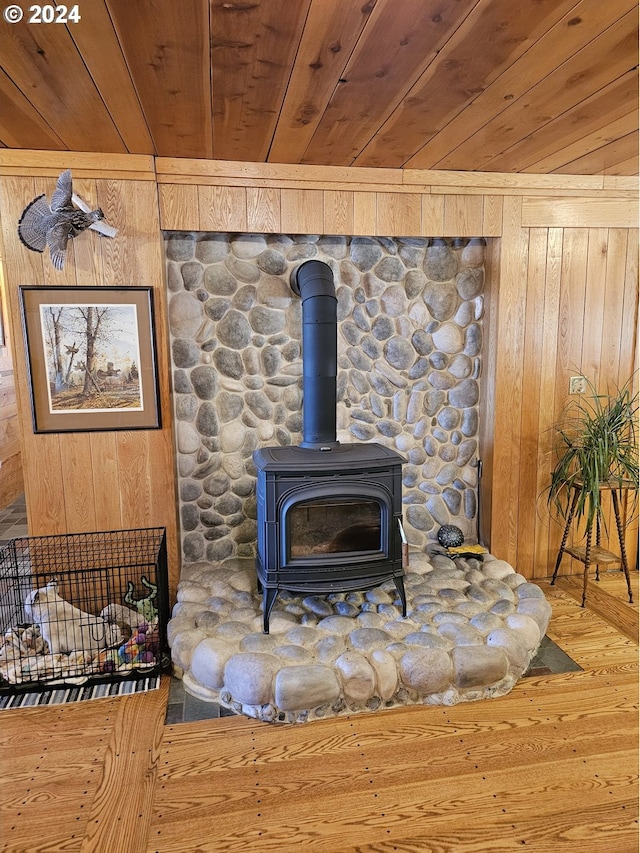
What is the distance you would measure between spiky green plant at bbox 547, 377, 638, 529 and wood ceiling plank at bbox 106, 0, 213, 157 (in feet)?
8.14

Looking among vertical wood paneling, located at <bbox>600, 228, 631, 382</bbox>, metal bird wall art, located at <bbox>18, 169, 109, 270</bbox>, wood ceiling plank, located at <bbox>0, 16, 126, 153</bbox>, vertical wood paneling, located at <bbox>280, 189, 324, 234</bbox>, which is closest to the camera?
wood ceiling plank, located at <bbox>0, 16, 126, 153</bbox>

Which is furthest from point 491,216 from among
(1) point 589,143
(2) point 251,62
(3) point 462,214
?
(2) point 251,62

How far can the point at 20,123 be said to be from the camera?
7.14ft

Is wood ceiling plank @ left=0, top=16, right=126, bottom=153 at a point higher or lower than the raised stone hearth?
higher

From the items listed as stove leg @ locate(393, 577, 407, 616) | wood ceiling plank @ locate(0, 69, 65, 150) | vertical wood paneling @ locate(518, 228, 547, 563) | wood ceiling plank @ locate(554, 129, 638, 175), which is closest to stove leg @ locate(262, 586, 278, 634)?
stove leg @ locate(393, 577, 407, 616)

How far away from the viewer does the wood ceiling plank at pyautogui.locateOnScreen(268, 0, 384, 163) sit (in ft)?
4.81

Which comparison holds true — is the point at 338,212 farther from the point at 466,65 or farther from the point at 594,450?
the point at 594,450

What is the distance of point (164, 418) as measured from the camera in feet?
9.16

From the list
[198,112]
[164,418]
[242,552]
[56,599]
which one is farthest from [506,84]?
[56,599]

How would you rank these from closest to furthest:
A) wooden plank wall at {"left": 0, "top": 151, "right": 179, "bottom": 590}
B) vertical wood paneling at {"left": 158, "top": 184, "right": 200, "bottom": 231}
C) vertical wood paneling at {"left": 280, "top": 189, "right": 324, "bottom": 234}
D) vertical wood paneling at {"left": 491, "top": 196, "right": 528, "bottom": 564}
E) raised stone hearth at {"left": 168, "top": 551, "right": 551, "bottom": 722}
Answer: raised stone hearth at {"left": 168, "top": 551, "right": 551, "bottom": 722} < wooden plank wall at {"left": 0, "top": 151, "right": 179, "bottom": 590} < vertical wood paneling at {"left": 158, "top": 184, "right": 200, "bottom": 231} < vertical wood paneling at {"left": 280, "top": 189, "right": 324, "bottom": 234} < vertical wood paneling at {"left": 491, "top": 196, "right": 528, "bottom": 564}

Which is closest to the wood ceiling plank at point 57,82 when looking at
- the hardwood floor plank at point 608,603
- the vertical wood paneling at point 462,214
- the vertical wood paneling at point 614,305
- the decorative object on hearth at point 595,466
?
the vertical wood paneling at point 462,214

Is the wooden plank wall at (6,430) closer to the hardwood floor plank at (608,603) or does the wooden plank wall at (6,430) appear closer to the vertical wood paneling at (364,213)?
the vertical wood paneling at (364,213)

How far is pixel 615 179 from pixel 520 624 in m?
2.45

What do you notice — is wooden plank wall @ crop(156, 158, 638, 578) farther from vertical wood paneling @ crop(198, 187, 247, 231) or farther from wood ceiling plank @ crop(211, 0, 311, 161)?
wood ceiling plank @ crop(211, 0, 311, 161)
